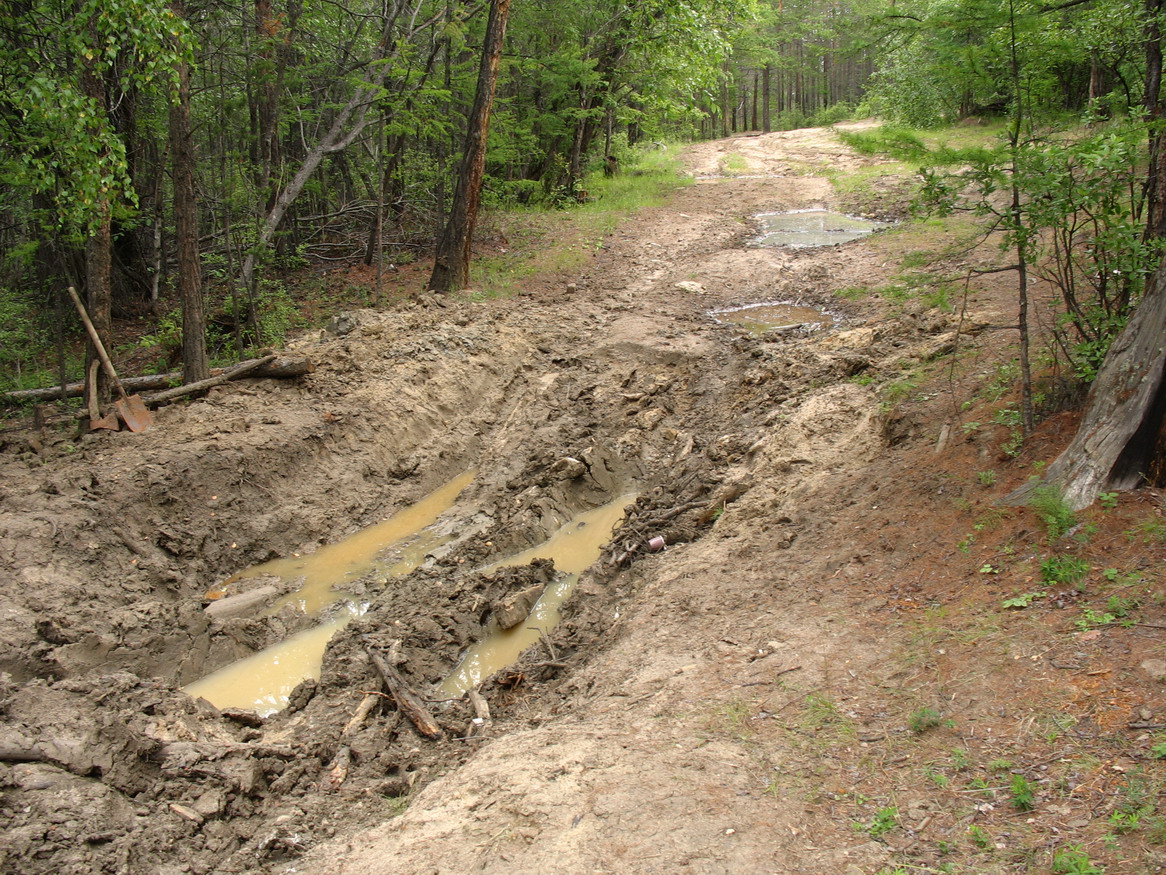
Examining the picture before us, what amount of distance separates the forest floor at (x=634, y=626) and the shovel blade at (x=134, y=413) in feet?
0.68

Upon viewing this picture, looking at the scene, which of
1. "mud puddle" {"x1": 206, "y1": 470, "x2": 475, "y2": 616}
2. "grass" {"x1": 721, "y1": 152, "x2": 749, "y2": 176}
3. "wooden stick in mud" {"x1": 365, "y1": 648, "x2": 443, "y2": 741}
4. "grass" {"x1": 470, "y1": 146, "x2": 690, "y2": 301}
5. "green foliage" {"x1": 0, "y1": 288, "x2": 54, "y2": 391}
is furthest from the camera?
"grass" {"x1": 721, "y1": 152, "x2": 749, "y2": 176}

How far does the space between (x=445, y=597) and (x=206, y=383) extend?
15.3ft

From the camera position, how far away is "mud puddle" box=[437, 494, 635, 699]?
6.79m

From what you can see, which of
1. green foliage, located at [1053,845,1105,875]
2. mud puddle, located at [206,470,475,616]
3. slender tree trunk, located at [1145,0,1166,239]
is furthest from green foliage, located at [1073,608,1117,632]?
mud puddle, located at [206,470,475,616]

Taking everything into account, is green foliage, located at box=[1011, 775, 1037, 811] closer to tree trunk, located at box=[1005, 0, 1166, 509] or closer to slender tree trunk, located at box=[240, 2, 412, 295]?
tree trunk, located at box=[1005, 0, 1166, 509]

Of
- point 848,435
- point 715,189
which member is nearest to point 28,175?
point 848,435

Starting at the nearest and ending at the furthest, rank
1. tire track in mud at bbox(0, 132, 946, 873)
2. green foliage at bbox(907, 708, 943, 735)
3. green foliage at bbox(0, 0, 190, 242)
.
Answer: green foliage at bbox(907, 708, 943, 735) → tire track in mud at bbox(0, 132, 946, 873) → green foliage at bbox(0, 0, 190, 242)

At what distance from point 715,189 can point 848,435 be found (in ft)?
56.0

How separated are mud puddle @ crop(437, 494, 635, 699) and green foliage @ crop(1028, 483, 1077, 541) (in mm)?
4122

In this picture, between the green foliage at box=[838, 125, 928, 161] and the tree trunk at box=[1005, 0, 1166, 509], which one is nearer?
the tree trunk at box=[1005, 0, 1166, 509]

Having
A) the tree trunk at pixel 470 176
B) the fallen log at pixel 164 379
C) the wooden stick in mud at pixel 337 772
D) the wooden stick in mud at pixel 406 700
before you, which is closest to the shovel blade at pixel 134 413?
the fallen log at pixel 164 379

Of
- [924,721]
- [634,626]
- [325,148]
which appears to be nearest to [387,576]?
[634,626]

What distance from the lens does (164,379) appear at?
9.78 meters

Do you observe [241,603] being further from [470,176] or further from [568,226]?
[568,226]
